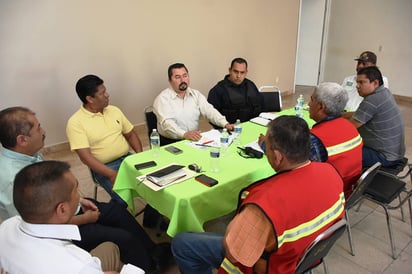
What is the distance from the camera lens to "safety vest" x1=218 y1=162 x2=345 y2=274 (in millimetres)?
1130

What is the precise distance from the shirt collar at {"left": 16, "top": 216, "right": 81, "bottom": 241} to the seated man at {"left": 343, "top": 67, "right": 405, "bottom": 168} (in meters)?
2.32

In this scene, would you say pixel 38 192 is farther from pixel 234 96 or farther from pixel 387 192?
pixel 234 96

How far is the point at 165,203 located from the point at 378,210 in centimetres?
211

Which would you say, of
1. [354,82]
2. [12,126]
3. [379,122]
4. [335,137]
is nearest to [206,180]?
[335,137]

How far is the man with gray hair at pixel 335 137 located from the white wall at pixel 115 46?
9.87ft

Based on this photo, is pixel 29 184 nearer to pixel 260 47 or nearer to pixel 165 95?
pixel 165 95

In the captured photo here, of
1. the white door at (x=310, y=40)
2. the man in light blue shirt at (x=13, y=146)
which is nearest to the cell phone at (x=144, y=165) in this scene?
the man in light blue shirt at (x=13, y=146)

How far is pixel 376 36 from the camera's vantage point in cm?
636

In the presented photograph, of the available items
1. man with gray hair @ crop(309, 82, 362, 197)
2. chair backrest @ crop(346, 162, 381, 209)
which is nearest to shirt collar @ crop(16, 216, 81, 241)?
man with gray hair @ crop(309, 82, 362, 197)

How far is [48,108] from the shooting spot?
3.85 m

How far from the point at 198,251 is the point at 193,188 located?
1.07 feet

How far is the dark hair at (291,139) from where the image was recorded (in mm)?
1281

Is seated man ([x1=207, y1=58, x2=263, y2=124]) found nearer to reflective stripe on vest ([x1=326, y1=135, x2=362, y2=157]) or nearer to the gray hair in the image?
the gray hair

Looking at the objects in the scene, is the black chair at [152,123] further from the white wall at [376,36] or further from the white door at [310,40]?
the white wall at [376,36]
